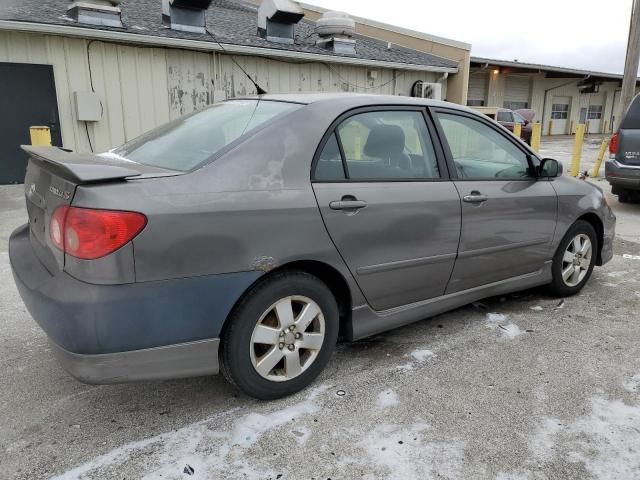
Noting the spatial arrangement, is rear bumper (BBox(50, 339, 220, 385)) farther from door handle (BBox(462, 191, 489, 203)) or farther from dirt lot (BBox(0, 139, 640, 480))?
door handle (BBox(462, 191, 489, 203))

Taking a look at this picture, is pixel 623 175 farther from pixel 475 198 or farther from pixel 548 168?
pixel 475 198

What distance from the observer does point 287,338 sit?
8.48 ft

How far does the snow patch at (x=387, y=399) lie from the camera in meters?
2.65

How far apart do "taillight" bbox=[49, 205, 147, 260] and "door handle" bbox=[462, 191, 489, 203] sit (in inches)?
76.7

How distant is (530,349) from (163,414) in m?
2.21

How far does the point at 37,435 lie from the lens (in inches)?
93.5

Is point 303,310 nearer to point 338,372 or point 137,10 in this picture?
point 338,372

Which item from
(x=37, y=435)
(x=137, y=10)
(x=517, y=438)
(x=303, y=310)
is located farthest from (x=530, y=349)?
(x=137, y=10)

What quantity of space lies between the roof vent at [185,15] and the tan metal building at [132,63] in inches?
2.6

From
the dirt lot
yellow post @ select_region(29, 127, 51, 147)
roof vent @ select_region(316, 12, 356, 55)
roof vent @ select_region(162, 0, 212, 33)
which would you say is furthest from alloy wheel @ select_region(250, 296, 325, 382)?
roof vent @ select_region(316, 12, 356, 55)

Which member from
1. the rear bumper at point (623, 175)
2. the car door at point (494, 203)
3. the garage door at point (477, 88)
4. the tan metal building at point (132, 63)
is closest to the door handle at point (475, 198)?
the car door at point (494, 203)

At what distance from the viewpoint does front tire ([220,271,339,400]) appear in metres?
2.43

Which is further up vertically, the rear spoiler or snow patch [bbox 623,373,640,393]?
the rear spoiler

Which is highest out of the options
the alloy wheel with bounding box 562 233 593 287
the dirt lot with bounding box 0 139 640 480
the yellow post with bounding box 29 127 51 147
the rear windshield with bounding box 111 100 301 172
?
the rear windshield with bounding box 111 100 301 172
